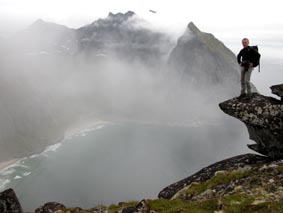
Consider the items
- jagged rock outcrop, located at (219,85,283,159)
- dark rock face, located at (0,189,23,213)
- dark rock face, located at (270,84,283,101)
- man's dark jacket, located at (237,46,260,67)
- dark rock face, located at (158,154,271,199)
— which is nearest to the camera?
dark rock face, located at (0,189,23,213)

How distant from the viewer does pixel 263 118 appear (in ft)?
106

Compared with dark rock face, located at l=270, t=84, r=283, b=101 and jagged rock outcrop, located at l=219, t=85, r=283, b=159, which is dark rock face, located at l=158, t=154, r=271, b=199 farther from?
dark rock face, located at l=270, t=84, r=283, b=101

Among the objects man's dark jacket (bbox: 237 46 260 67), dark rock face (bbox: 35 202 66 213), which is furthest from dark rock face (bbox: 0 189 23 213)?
man's dark jacket (bbox: 237 46 260 67)

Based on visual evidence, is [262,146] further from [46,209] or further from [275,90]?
[46,209]

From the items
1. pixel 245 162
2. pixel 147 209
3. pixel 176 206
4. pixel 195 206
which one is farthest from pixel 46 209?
pixel 245 162

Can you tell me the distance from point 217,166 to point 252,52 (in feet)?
43.0

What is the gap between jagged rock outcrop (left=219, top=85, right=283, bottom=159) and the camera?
3173 cm

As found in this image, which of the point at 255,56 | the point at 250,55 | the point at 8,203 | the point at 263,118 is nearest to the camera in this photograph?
the point at 8,203

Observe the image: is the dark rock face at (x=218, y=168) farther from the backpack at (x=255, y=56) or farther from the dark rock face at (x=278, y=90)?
the backpack at (x=255, y=56)

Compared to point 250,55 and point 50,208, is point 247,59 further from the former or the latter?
point 50,208

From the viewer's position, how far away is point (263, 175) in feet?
85.4

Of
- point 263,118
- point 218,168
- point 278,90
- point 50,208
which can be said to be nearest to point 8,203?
point 50,208

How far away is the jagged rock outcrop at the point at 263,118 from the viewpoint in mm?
31734

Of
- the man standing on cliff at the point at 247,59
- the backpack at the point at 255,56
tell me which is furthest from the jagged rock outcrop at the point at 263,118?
the backpack at the point at 255,56
